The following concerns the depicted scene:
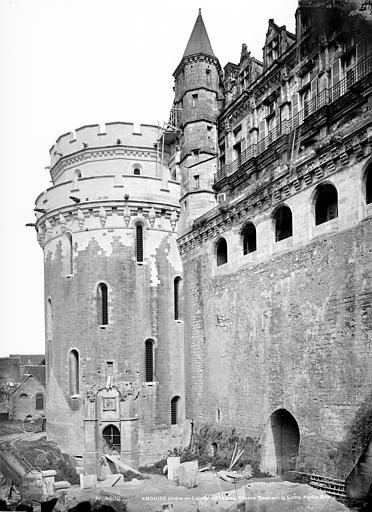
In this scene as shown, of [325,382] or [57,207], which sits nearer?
[325,382]

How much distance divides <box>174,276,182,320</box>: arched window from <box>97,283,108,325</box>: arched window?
3.11m

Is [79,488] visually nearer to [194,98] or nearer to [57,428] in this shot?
[57,428]

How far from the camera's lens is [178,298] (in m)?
25.1

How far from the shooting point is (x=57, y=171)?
2991 cm

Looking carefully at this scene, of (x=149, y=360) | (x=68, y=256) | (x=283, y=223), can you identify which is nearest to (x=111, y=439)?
(x=149, y=360)

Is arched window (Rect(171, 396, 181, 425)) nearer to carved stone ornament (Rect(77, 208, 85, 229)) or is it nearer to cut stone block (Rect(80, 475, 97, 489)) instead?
cut stone block (Rect(80, 475, 97, 489))

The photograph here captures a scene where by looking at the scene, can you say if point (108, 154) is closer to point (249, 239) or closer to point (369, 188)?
point (249, 239)

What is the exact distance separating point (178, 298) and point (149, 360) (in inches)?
119

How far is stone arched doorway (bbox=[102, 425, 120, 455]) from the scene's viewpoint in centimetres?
2267

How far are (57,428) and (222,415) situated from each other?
306 inches

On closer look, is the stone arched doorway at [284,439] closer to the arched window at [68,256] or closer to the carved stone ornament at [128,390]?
the carved stone ornament at [128,390]

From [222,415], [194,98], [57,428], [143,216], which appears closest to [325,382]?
[222,415]

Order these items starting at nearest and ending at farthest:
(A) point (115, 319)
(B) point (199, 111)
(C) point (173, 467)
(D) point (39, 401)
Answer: (C) point (173, 467), (A) point (115, 319), (B) point (199, 111), (D) point (39, 401)

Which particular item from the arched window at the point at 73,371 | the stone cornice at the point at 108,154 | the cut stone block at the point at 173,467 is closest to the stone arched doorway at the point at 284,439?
the cut stone block at the point at 173,467
